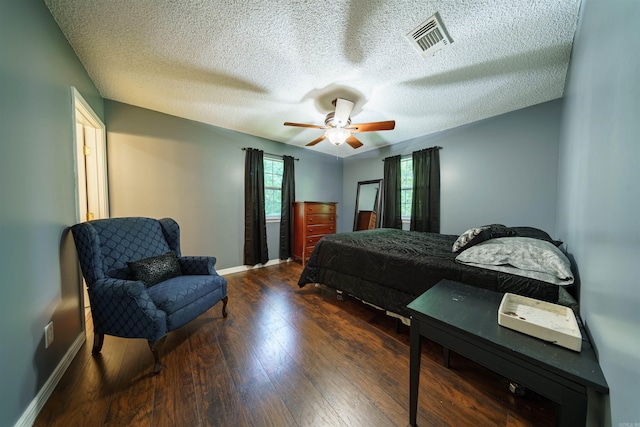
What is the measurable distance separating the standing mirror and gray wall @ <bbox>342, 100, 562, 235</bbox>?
1104mm

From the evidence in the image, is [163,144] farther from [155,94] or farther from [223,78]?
[223,78]

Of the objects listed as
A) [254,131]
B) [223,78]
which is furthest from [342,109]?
[254,131]

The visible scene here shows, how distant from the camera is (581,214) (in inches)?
46.9

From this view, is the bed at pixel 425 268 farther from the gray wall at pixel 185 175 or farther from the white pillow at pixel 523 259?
the gray wall at pixel 185 175

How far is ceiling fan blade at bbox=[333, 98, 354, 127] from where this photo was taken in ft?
7.15

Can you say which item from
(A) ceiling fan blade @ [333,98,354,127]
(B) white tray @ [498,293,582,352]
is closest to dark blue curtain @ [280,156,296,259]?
(A) ceiling fan blade @ [333,98,354,127]

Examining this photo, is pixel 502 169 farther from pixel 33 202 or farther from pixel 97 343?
pixel 97 343

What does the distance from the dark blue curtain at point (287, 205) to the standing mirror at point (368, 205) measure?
5.01 feet

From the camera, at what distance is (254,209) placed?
356 cm

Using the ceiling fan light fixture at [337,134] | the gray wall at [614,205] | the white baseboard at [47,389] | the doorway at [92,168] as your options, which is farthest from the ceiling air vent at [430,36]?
the white baseboard at [47,389]

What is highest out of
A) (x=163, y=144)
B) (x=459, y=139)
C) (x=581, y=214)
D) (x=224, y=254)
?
(x=459, y=139)

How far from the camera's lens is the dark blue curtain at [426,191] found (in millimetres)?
3402

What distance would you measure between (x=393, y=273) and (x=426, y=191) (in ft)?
7.32

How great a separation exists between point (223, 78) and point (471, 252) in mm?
2748
